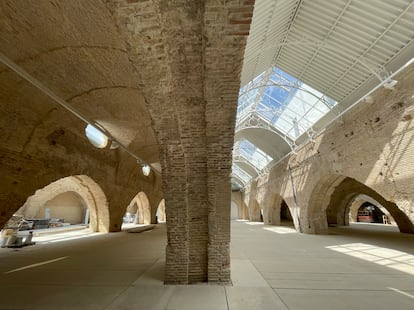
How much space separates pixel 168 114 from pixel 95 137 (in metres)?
8.75

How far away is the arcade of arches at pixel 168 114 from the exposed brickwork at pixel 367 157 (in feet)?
0.15

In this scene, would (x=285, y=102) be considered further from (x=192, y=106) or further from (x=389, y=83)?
(x=192, y=106)

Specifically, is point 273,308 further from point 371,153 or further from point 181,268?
point 371,153

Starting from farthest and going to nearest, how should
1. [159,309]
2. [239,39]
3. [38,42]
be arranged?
[38,42]
[159,309]
[239,39]

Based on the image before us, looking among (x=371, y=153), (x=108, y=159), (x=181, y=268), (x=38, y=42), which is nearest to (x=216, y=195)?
(x=181, y=268)

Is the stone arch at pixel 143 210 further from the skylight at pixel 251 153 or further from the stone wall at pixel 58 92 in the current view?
the skylight at pixel 251 153

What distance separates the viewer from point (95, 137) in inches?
424

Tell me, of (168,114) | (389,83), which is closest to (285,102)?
(389,83)

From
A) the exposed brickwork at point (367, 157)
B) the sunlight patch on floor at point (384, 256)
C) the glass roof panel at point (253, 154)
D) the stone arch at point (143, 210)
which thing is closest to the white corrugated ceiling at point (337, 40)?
the exposed brickwork at point (367, 157)

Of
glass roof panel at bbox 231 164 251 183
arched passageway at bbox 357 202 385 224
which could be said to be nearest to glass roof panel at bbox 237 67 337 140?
glass roof panel at bbox 231 164 251 183

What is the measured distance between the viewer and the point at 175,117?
387cm

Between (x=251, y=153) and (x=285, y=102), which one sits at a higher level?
(x=285, y=102)

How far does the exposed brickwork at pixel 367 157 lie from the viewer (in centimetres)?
633

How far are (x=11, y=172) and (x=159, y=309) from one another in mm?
6968
